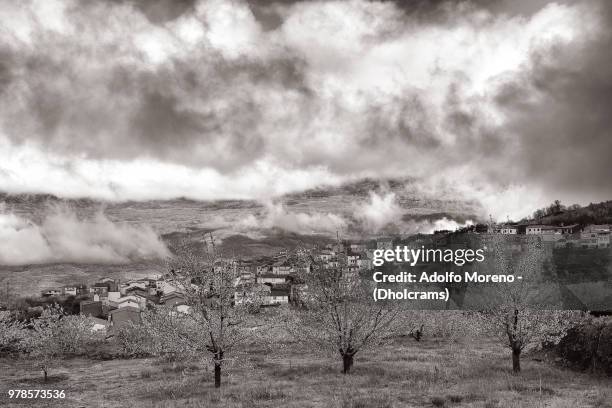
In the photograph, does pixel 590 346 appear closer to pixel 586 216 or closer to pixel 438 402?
pixel 438 402

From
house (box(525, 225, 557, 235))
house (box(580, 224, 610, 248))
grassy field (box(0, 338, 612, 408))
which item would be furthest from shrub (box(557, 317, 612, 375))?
house (box(525, 225, 557, 235))

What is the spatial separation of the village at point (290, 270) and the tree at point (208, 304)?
45cm

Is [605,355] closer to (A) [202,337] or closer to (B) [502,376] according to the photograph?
(B) [502,376]

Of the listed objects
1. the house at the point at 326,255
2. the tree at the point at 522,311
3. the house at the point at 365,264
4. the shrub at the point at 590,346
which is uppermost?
the house at the point at 326,255

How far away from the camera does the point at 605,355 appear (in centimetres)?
2664

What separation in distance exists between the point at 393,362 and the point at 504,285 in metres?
11.5

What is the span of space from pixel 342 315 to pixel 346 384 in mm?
5036

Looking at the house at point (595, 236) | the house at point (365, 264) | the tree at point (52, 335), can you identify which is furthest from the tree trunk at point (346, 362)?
the house at point (595, 236)

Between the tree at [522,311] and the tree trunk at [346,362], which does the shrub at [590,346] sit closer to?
the tree at [522,311]

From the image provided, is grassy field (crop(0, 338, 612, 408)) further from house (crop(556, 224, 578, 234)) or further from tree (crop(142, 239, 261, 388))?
house (crop(556, 224, 578, 234))

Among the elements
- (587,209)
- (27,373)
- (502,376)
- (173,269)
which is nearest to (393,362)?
(502,376)

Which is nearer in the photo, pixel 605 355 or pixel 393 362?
pixel 605 355

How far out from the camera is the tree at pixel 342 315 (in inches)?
1166

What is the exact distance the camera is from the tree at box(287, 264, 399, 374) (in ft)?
97.2
